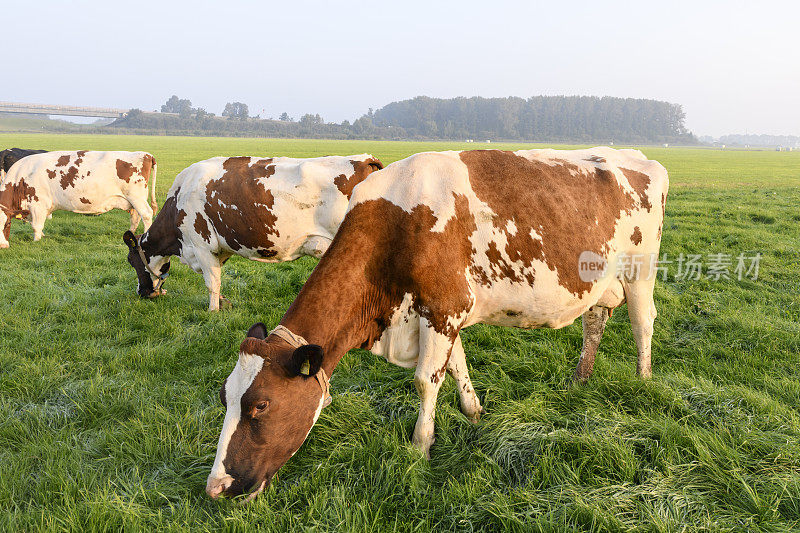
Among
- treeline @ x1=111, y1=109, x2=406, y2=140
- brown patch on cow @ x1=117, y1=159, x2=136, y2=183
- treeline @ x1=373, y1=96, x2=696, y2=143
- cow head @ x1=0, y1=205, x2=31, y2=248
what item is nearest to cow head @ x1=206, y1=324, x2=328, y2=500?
cow head @ x1=0, y1=205, x2=31, y2=248

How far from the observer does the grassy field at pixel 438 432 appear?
9.35 feet

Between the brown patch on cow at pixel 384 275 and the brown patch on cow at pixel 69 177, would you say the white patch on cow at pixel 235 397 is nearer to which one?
the brown patch on cow at pixel 384 275

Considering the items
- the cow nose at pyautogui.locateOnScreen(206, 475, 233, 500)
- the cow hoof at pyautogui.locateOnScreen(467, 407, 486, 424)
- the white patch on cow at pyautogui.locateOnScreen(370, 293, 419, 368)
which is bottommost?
the cow hoof at pyautogui.locateOnScreen(467, 407, 486, 424)

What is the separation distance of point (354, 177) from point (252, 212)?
1646 mm

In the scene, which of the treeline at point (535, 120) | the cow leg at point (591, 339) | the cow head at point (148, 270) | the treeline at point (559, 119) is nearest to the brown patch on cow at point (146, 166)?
the cow head at point (148, 270)

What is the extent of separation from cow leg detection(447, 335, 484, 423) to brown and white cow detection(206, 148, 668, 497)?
14mm

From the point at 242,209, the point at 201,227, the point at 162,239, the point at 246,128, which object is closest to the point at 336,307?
the point at 242,209

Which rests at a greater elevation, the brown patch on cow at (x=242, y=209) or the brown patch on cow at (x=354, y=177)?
the brown patch on cow at (x=354, y=177)

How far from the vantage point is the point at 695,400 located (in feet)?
13.2

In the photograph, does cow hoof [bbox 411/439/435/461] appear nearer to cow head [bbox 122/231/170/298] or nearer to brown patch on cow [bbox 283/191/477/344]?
brown patch on cow [bbox 283/191/477/344]

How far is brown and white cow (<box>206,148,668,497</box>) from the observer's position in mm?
2865

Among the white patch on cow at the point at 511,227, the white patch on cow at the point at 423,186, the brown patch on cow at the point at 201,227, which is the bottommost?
the brown patch on cow at the point at 201,227

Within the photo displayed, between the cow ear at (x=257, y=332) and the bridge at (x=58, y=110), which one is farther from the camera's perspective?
the bridge at (x=58, y=110)

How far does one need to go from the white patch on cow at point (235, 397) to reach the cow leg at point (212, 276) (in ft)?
14.8
